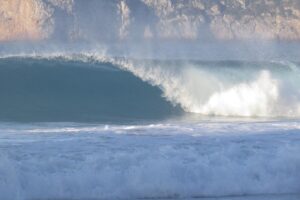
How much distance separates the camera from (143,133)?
15.9 meters

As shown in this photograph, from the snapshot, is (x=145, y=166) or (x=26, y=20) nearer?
(x=145, y=166)

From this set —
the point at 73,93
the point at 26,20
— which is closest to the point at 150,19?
the point at 26,20

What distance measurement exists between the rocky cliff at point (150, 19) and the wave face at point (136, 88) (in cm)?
857

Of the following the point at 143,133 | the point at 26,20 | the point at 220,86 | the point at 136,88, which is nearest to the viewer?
the point at 143,133

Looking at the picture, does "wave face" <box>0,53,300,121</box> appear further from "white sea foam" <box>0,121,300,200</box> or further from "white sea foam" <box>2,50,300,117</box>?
"white sea foam" <box>0,121,300,200</box>

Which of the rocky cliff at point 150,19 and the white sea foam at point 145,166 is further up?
the rocky cliff at point 150,19

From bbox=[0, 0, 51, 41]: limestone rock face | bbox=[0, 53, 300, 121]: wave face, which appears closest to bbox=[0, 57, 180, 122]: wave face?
bbox=[0, 53, 300, 121]: wave face

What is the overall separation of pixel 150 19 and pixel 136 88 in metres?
13.6

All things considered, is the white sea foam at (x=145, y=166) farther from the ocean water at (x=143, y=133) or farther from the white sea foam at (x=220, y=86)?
the white sea foam at (x=220, y=86)

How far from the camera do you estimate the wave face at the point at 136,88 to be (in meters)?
21.2

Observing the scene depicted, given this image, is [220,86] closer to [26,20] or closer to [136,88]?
[136,88]

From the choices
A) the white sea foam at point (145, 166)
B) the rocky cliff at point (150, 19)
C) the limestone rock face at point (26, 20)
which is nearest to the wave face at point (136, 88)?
the white sea foam at point (145, 166)

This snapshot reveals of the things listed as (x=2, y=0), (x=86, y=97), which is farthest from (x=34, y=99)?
(x=2, y=0)

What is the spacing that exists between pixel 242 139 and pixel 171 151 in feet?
4.13
